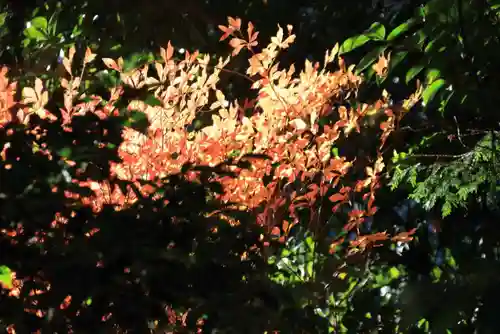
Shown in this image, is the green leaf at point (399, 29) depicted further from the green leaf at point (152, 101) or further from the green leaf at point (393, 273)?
the green leaf at point (152, 101)

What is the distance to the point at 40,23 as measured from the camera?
20.5ft

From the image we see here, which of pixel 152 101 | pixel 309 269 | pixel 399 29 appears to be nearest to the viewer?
pixel 152 101

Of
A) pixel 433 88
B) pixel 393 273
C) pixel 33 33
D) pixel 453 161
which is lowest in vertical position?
pixel 393 273

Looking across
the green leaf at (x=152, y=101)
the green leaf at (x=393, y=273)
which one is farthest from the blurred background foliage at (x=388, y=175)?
the green leaf at (x=152, y=101)

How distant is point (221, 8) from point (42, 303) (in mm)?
4682

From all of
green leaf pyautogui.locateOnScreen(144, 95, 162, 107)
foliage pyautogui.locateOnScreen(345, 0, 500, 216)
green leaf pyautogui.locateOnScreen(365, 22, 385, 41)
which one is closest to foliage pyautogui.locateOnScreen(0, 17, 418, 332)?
green leaf pyautogui.locateOnScreen(144, 95, 162, 107)

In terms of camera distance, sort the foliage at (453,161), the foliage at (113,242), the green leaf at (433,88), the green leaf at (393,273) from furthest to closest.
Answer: the green leaf at (393,273), the green leaf at (433,88), the foliage at (453,161), the foliage at (113,242)

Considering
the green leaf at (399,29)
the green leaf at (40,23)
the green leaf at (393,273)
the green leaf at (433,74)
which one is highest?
the green leaf at (40,23)

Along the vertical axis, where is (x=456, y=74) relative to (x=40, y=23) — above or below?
below

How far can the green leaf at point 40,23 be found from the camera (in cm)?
625

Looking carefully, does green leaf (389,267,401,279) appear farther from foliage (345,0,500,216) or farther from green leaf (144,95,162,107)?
green leaf (144,95,162,107)

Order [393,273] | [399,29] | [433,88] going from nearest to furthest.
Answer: [433,88], [399,29], [393,273]

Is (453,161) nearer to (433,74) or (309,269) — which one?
(433,74)

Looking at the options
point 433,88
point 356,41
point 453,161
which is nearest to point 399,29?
point 356,41
